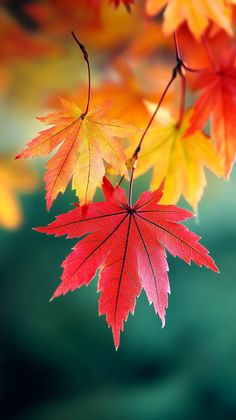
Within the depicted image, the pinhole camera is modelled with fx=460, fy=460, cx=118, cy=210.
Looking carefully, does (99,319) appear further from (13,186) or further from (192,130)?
(192,130)

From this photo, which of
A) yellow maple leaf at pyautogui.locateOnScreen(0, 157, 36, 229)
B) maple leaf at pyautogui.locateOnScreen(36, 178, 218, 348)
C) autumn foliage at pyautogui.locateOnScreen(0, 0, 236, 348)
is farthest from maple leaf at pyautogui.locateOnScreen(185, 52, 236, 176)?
yellow maple leaf at pyautogui.locateOnScreen(0, 157, 36, 229)

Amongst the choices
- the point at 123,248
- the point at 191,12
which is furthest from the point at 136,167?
the point at 191,12

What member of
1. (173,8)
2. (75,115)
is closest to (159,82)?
(173,8)

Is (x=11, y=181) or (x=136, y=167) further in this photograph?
(x=11, y=181)

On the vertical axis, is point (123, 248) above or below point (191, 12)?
below

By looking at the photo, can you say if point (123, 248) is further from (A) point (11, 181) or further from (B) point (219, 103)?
→ (A) point (11, 181)

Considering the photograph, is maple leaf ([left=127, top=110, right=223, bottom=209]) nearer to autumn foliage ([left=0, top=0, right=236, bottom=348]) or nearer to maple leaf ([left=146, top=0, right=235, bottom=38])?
autumn foliage ([left=0, top=0, right=236, bottom=348])
